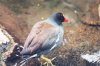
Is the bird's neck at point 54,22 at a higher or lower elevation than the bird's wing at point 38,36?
higher

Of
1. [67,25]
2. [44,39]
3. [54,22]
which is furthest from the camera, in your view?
[67,25]

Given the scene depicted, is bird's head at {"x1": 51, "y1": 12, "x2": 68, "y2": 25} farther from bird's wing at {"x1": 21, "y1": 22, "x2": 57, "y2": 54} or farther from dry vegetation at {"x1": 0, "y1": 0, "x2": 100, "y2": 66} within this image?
dry vegetation at {"x1": 0, "y1": 0, "x2": 100, "y2": 66}

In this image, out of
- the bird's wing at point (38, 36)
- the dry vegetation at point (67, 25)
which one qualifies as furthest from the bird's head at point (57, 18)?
the dry vegetation at point (67, 25)

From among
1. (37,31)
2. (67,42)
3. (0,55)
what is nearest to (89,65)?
(67,42)

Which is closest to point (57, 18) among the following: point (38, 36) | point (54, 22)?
point (54, 22)

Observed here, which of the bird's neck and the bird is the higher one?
the bird's neck

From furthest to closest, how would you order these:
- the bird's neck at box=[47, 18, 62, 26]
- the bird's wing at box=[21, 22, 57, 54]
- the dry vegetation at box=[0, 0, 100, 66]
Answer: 1. the dry vegetation at box=[0, 0, 100, 66]
2. the bird's neck at box=[47, 18, 62, 26]
3. the bird's wing at box=[21, 22, 57, 54]

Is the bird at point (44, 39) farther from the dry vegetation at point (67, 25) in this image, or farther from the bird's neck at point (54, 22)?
the dry vegetation at point (67, 25)

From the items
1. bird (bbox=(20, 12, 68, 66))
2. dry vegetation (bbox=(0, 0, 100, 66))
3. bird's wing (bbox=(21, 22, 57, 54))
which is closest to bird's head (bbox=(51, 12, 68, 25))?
bird (bbox=(20, 12, 68, 66))

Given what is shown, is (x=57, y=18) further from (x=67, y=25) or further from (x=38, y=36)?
(x=67, y=25)
